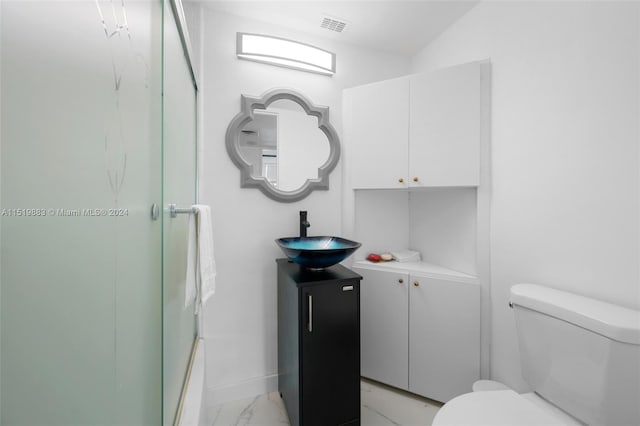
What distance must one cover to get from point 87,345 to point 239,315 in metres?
1.43

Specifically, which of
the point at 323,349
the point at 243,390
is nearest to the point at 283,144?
the point at 323,349

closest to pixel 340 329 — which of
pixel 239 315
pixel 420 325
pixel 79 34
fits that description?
pixel 420 325

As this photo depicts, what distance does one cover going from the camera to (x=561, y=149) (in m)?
1.26

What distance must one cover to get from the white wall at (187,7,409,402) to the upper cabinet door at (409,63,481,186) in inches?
28.6

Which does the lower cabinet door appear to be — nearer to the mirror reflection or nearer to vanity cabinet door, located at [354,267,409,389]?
vanity cabinet door, located at [354,267,409,389]

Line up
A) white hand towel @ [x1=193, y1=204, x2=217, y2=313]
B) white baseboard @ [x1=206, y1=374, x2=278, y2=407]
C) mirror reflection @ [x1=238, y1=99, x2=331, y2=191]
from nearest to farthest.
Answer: white hand towel @ [x1=193, y1=204, x2=217, y2=313] < white baseboard @ [x1=206, y1=374, x2=278, y2=407] < mirror reflection @ [x1=238, y1=99, x2=331, y2=191]

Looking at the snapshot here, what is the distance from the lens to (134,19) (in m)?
0.69

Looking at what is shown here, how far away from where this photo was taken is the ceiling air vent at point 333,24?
6.02 ft

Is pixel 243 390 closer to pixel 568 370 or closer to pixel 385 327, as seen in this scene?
pixel 385 327

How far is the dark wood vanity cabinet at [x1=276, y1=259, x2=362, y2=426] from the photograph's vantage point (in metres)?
1.39

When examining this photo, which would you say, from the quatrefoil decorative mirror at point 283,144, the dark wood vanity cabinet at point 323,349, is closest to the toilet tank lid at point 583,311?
the dark wood vanity cabinet at point 323,349

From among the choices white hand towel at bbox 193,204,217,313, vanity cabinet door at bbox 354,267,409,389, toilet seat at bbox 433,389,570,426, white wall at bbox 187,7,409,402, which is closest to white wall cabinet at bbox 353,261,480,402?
vanity cabinet door at bbox 354,267,409,389

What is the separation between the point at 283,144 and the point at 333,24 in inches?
34.7

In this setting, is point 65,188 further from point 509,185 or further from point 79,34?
point 509,185
